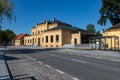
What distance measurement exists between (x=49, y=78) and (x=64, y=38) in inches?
2541

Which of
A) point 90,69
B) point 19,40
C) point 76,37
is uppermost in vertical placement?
point 19,40

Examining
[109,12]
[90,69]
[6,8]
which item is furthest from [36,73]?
[109,12]

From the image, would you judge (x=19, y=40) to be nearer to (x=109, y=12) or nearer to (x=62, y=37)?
(x=62, y=37)

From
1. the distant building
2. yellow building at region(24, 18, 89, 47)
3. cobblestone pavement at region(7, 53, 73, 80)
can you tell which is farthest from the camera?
the distant building

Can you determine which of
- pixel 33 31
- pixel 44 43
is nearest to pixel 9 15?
pixel 44 43

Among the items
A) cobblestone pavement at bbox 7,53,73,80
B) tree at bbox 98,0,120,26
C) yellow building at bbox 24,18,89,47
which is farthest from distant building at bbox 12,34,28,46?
cobblestone pavement at bbox 7,53,73,80

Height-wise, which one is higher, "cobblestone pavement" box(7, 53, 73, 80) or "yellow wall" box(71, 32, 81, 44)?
"yellow wall" box(71, 32, 81, 44)

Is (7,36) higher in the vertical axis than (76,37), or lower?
higher

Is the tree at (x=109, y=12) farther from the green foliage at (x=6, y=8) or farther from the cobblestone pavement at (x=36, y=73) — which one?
the cobblestone pavement at (x=36, y=73)

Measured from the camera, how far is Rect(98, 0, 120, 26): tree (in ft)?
202

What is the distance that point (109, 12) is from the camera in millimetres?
63688

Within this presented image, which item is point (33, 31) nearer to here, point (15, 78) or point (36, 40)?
point (36, 40)

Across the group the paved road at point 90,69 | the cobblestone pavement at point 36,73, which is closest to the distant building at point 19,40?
the paved road at point 90,69

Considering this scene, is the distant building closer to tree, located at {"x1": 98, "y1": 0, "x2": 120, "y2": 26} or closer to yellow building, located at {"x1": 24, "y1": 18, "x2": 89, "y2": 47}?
yellow building, located at {"x1": 24, "y1": 18, "x2": 89, "y2": 47}
